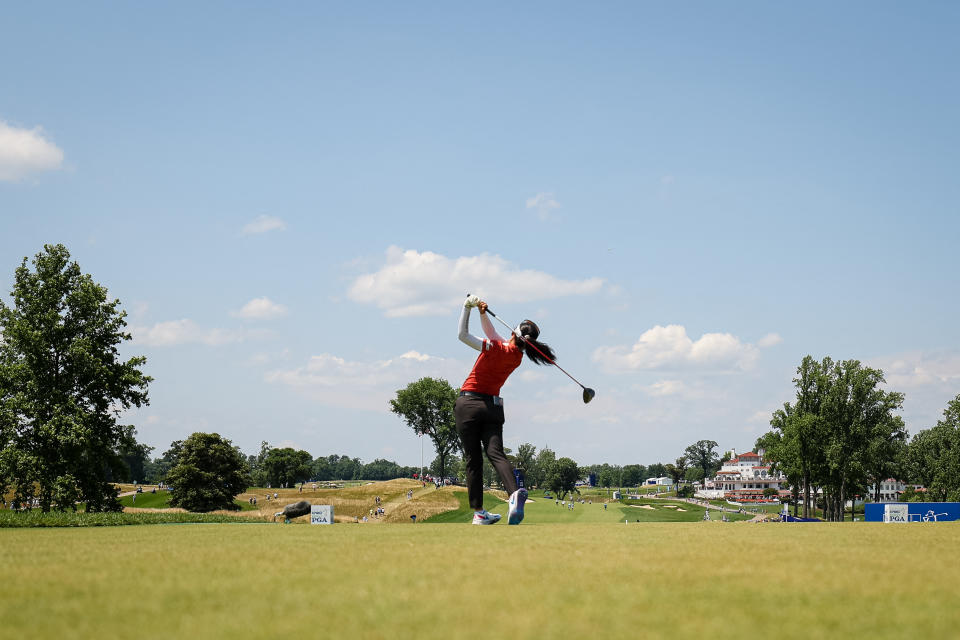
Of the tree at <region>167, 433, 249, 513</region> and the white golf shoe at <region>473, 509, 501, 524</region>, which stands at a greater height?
the white golf shoe at <region>473, 509, 501, 524</region>

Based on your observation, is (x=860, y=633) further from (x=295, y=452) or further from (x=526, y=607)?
(x=295, y=452)

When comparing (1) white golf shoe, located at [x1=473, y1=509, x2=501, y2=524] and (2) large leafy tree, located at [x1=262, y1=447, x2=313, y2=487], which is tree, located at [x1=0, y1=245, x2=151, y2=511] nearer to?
(1) white golf shoe, located at [x1=473, y1=509, x2=501, y2=524]

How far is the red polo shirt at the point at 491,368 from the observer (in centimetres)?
1142

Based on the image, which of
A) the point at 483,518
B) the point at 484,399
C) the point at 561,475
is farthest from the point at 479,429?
the point at 561,475

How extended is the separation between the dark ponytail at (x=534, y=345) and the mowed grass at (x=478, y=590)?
17.4 ft

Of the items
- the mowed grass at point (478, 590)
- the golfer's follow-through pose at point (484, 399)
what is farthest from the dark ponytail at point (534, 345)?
the mowed grass at point (478, 590)

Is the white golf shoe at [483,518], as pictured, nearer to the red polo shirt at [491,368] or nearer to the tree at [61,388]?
the red polo shirt at [491,368]

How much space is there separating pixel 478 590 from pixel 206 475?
76325 mm

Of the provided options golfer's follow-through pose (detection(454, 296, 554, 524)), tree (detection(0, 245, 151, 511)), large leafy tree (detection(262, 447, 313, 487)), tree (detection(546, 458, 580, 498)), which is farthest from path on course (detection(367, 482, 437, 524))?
tree (detection(546, 458, 580, 498))

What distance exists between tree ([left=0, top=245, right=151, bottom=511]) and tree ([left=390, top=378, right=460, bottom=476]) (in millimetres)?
75202

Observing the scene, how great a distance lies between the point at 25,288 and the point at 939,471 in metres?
80.8

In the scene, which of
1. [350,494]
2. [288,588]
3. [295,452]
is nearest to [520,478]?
[288,588]

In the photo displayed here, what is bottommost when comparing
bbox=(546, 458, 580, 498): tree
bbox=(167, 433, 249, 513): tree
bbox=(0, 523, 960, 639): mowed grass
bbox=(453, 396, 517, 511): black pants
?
bbox=(546, 458, 580, 498): tree

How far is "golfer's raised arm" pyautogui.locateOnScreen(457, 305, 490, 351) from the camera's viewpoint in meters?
11.6
